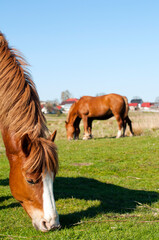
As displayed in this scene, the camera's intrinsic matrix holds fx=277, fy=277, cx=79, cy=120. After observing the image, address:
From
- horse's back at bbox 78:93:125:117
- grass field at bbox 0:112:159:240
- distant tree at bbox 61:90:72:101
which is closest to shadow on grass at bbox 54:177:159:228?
grass field at bbox 0:112:159:240

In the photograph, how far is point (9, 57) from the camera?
168 inches

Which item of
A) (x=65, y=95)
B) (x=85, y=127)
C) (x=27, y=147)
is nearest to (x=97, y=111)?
(x=85, y=127)

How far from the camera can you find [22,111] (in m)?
3.71

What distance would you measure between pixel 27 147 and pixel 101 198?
266 cm

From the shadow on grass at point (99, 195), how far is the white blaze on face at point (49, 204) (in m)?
0.65

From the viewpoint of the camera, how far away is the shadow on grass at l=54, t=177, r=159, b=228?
4543 mm

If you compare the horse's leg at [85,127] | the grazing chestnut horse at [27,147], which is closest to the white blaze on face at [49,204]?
the grazing chestnut horse at [27,147]

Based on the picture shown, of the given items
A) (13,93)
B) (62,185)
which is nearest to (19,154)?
(13,93)

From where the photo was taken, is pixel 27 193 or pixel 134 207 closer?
pixel 27 193

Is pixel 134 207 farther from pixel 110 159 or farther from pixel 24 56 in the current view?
pixel 110 159

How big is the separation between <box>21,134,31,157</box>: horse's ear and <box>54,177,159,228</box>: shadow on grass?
1.25 meters

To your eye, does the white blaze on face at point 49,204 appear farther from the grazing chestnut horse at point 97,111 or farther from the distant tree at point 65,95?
the distant tree at point 65,95

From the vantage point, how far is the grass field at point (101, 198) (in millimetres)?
3717

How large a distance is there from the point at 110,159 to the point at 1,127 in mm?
6404
